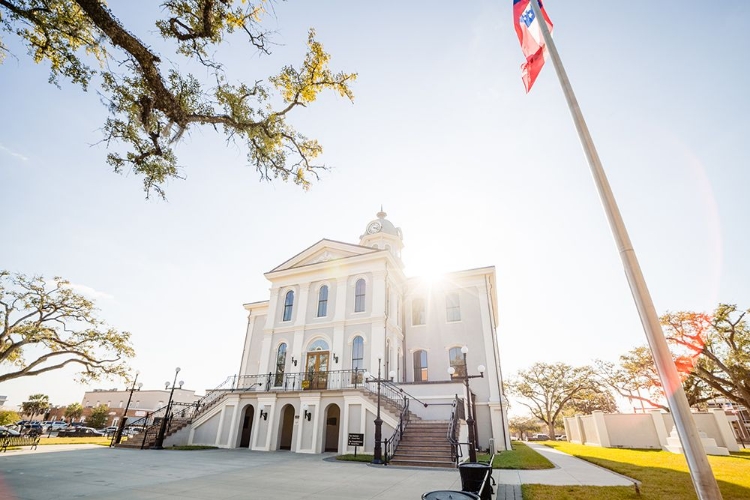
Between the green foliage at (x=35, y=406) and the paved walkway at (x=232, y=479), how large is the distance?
73435 mm

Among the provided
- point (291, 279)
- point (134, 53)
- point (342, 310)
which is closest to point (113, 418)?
point (291, 279)

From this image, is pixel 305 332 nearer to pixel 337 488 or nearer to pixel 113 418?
pixel 337 488

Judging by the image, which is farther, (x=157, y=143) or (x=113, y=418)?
(x=113, y=418)

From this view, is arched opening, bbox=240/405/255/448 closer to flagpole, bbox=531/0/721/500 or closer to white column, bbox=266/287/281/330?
white column, bbox=266/287/281/330

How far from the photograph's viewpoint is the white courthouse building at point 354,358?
17.2m

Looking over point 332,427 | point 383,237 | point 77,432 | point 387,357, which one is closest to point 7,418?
point 77,432

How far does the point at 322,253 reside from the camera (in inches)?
979

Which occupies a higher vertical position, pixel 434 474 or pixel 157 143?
pixel 157 143

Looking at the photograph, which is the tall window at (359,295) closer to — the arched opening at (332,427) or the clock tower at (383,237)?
the arched opening at (332,427)

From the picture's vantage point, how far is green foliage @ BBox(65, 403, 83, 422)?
62.0 meters

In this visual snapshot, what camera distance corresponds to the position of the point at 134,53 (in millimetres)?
7625

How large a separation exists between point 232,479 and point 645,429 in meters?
28.6

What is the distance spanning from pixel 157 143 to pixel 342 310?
14522 millimetres

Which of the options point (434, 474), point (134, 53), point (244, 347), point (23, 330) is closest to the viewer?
point (134, 53)
